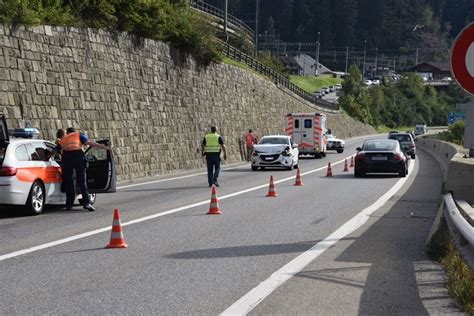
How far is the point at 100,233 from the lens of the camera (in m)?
12.0

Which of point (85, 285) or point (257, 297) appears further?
point (85, 285)

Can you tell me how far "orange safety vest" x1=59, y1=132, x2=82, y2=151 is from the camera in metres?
15.4

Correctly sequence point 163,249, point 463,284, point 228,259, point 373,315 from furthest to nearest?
1. point 163,249
2. point 228,259
3. point 463,284
4. point 373,315

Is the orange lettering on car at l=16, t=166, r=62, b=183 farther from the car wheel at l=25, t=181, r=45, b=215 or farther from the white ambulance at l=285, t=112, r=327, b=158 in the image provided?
the white ambulance at l=285, t=112, r=327, b=158

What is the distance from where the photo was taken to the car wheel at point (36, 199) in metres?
14.6

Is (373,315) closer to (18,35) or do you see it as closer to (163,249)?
(163,249)

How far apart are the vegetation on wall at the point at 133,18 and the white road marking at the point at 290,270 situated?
12.2 m

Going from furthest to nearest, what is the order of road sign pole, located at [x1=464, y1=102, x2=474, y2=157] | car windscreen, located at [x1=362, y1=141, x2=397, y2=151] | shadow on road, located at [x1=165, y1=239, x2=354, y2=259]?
car windscreen, located at [x1=362, y1=141, x2=397, y2=151]
shadow on road, located at [x1=165, y1=239, x2=354, y2=259]
road sign pole, located at [x1=464, y1=102, x2=474, y2=157]

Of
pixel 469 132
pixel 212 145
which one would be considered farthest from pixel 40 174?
pixel 212 145

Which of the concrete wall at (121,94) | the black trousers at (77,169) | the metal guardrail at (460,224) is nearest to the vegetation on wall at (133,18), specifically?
the concrete wall at (121,94)

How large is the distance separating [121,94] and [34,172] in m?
14.0

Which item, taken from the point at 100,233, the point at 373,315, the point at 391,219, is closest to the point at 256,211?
the point at 391,219

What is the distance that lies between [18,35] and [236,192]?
751 centimetres

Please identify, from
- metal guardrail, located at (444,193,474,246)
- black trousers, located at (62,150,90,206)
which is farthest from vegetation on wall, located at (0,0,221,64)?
metal guardrail, located at (444,193,474,246)
